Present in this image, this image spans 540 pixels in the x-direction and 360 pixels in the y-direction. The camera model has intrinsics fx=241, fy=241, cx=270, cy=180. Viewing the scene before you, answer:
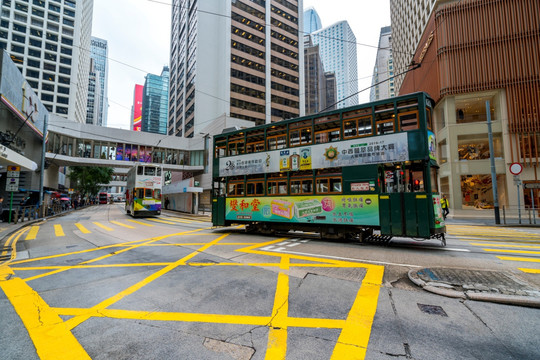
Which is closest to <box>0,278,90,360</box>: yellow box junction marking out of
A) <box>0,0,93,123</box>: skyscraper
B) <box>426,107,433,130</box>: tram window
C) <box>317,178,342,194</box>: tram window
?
<box>317,178,342,194</box>: tram window

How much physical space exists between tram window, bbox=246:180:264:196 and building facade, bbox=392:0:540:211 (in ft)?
72.1

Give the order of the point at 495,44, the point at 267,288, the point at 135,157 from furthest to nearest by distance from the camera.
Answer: the point at 135,157 → the point at 495,44 → the point at 267,288

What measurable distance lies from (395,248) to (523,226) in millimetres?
12158

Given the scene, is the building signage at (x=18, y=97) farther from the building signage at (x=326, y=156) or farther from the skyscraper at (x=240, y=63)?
the skyscraper at (x=240, y=63)

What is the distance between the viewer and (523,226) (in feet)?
46.7

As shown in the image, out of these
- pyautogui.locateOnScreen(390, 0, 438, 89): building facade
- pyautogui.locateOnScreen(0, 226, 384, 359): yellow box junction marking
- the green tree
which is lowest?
pyautogui.locateOnScreen(0, 226, 384, 359): yellow box junction marking

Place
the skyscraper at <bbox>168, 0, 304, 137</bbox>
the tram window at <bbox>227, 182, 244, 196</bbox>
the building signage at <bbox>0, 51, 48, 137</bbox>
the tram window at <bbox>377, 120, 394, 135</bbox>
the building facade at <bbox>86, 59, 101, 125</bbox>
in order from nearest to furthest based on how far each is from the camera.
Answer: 1. the tram window at <bbox>377, 120, 394, 135</bbox>
2. the tram window at <bbox>227, 182, 244, 196</bbox>
3. the building signage at <bbox>0, 51, 48, 137</bbox>
4. the skyscraper at <bbox>168, 0, 304, 137</bbox>
5. the building facade at <bbox>86, 59, 101, 125</bbox>

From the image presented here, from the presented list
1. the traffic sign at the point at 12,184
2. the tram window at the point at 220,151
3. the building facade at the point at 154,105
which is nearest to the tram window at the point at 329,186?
the tram window at the point at 220,151

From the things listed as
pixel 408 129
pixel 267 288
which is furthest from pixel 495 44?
pixel 267 288

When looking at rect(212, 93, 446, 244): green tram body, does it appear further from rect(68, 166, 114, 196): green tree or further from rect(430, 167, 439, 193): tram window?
rect(68, 166, 114, 196): green tree

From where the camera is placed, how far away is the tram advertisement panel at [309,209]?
8.77m

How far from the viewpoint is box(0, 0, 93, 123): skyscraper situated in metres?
59.3

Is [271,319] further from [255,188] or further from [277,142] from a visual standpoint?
[277,142]

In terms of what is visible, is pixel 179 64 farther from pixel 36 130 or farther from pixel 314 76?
pixel 314 76
